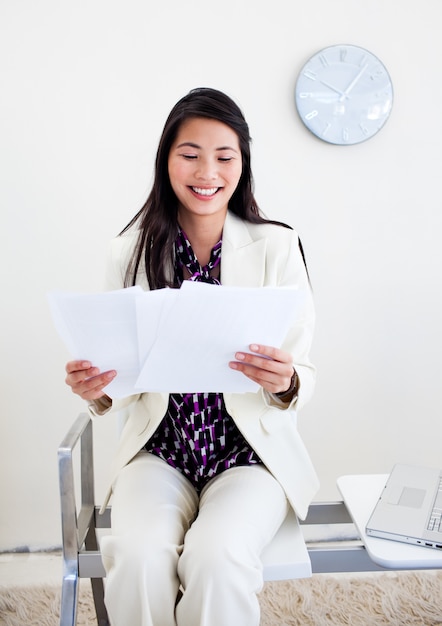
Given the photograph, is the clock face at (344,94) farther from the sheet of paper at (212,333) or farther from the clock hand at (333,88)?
the sheet of paper at (212,333)

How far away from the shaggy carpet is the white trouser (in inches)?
33.5

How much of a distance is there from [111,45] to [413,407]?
1680 millimetres

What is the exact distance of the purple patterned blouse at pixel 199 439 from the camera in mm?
1536

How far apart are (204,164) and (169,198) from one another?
180 mm

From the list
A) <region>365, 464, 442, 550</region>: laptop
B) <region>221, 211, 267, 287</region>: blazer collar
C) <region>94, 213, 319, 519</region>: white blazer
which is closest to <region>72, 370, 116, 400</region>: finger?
<region>94, 213, 319, 519</region>: white blazer

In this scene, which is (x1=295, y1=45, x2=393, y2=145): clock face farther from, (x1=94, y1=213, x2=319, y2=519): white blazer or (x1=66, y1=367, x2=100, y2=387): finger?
(x1=66, y1=367, x2=100, y2=387): finger

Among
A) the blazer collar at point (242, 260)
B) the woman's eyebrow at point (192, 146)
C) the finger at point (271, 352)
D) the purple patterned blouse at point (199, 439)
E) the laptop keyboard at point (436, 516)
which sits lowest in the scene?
the laptop keyboard at point (436, 516)

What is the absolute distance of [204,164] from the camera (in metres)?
1.55

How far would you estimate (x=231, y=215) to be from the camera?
171 centimetres

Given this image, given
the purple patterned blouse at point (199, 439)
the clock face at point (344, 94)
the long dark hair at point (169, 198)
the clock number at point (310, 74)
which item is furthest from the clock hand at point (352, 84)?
the purple patterned blouse at point (199, 439)

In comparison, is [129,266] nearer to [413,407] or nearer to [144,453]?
[144,453]

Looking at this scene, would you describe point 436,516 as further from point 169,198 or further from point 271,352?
point 169,198

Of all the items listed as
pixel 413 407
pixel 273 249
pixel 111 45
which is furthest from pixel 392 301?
pixel 111 45

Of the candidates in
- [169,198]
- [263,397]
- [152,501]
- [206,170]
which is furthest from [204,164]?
[152,501]
